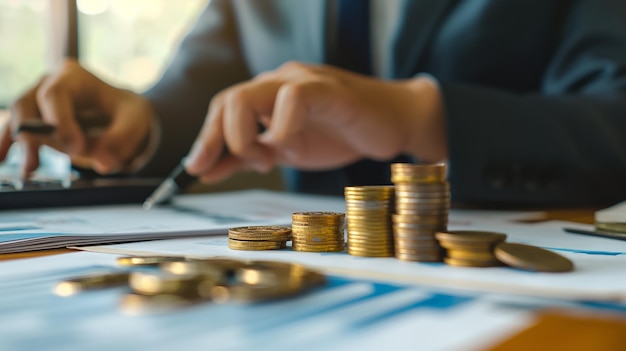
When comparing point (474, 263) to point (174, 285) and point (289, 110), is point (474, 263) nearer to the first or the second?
point (174, 285)

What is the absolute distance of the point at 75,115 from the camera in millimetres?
1114

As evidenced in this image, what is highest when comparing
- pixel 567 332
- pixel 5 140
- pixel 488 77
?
pixel 488 77

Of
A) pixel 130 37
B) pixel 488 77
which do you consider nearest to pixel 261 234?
pixel 488 77

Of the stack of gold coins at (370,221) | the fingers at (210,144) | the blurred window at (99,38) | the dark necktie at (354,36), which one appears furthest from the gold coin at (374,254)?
the blurred window at (99,38)

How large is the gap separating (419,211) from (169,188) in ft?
1.76

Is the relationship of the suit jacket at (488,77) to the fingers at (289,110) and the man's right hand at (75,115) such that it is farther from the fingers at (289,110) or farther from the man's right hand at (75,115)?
the fingers at (289,110)

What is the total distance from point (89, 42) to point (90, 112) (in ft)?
5.88

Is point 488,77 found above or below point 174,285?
above

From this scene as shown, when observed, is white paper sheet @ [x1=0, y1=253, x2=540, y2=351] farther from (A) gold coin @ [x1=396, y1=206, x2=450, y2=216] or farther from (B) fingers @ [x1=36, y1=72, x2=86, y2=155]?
(B) fingers @ [x1=36, y1=72, x2=86, y2=155]

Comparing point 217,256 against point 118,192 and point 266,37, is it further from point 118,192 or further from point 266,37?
point 266,37

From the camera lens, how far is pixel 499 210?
0.79 metres

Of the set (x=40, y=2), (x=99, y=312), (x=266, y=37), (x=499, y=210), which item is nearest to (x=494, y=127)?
(x=499, y=210)

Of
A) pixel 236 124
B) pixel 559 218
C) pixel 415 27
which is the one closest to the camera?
pixel 559 218

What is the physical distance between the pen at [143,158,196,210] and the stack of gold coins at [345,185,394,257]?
18.3 inches
